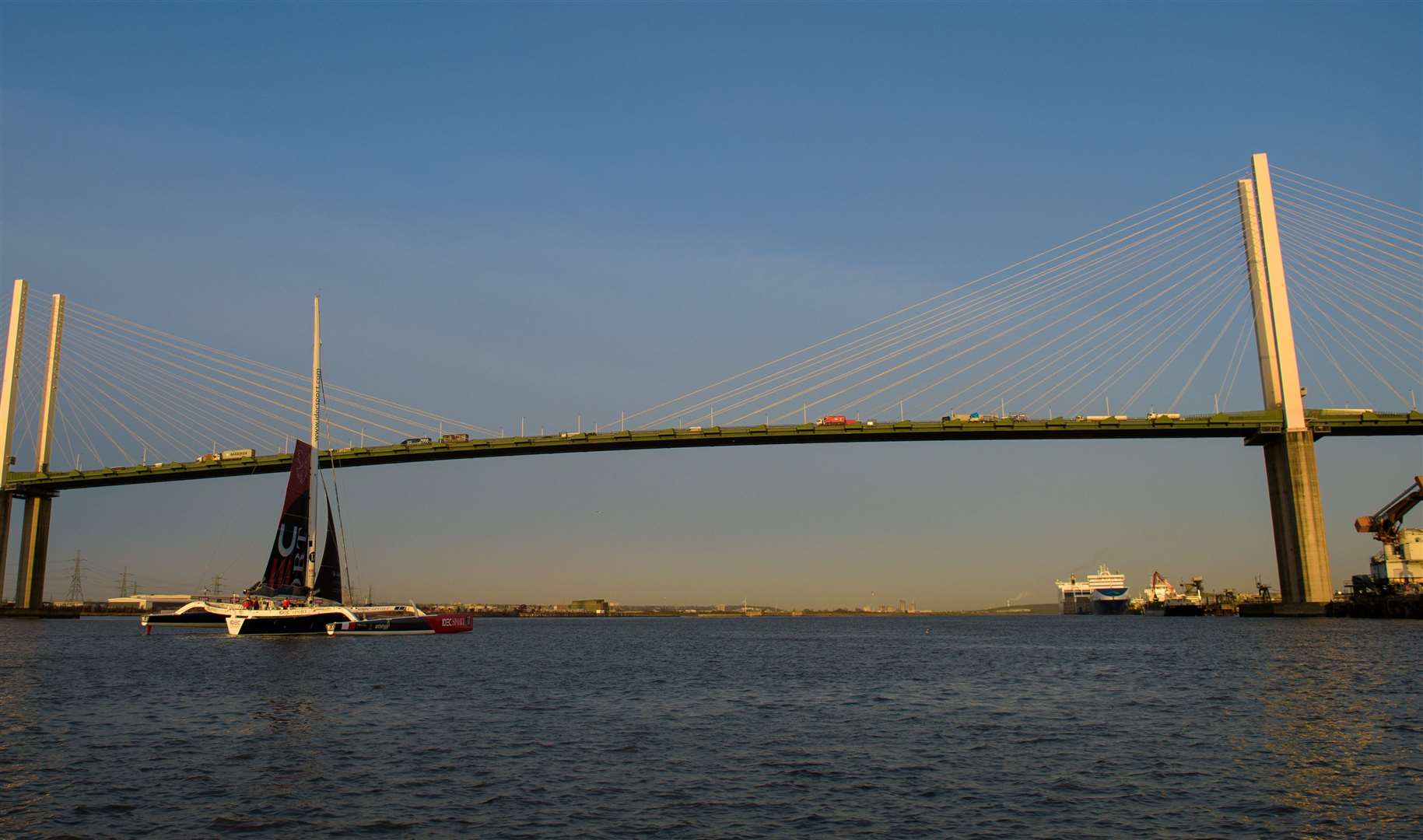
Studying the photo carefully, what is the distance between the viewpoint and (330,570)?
61562 mm

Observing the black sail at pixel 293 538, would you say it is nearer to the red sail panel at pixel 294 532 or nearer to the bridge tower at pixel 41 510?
the red sail panel at pixel 294 532

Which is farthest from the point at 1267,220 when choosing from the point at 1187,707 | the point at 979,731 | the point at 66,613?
the point at 66,613

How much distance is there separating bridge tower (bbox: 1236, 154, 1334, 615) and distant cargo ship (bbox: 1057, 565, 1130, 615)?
99.7m

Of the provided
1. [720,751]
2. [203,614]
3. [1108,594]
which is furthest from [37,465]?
[1108,594]

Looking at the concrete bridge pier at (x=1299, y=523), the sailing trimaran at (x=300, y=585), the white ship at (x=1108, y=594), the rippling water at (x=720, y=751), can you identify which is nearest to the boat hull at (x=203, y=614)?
the sailing trimaran at (x=300, y=585)

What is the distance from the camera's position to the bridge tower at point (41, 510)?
85812 mm

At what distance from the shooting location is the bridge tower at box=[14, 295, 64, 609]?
85.8m

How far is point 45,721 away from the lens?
924 inches

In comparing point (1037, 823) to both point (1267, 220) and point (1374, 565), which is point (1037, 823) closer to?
point (1267, 220)

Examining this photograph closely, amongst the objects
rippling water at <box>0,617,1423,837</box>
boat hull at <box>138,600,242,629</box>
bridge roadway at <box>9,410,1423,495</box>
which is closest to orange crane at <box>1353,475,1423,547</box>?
bridge roadway at <box>9,410,1423,495</box>

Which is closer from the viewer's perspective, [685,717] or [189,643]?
[685,717]

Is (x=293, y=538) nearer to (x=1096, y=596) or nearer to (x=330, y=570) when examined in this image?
(x=330, y=570)

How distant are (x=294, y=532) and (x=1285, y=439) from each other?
202ft

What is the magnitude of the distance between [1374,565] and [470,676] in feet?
288
